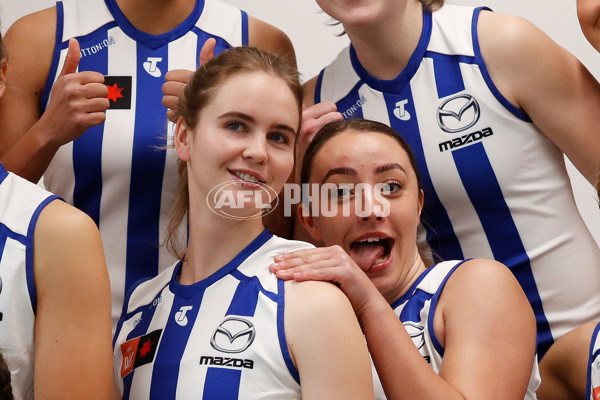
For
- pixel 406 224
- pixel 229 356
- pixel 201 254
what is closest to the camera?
pixel 229 356

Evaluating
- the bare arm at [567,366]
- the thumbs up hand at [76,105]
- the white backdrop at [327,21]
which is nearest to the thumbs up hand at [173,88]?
the thumbs up hand at [76,105]

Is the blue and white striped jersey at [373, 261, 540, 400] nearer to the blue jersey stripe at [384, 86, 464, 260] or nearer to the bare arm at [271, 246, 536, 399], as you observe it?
the bare arm at [271, 246, 536, 399]

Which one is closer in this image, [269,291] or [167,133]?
[269,291]

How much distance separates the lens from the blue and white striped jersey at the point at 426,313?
54.4 inches

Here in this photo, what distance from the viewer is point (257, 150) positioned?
4.26 ft

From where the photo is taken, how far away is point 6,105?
1.73 m

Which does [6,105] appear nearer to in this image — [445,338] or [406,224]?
[406,224]

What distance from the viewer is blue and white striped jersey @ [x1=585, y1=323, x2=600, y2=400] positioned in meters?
1.44

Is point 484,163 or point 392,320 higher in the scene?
point 484,163

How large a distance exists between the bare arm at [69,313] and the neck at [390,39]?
0.71 m

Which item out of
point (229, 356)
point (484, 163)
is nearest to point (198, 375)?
point (229, 356)

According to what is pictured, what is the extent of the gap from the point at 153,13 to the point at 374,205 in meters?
0.58

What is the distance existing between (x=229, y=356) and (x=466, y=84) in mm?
730

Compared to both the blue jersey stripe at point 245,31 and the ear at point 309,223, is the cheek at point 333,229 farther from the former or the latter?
the blue jersey stripe at point 245,31
